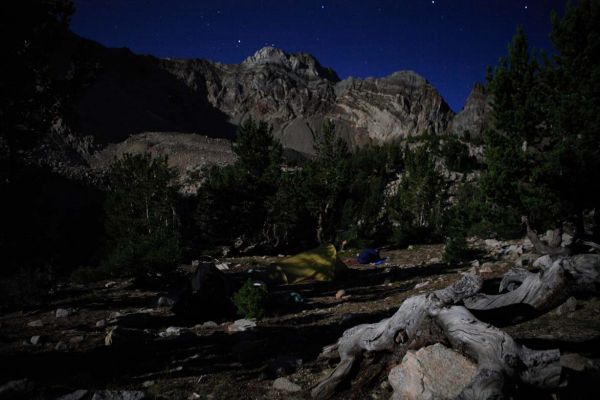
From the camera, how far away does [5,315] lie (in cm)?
941

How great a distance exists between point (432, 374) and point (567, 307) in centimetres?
413

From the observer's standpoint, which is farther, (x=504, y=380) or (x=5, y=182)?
(x=5, y=182)

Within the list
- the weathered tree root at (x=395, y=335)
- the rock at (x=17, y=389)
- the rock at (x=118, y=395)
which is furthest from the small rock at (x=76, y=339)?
the weathered tree root at (x=395, y=335)

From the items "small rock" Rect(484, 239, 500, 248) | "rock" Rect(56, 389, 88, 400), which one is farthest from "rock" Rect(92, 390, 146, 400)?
"small rock" Rect(484, 239, 500, 248)

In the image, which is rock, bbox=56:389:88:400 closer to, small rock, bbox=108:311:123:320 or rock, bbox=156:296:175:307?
small rock, bbox=108:311:123:320

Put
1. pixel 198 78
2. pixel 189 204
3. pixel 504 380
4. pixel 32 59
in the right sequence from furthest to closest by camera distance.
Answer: pixel 198 78, pixel 189 204, pixel 32 59, pixel 504 380

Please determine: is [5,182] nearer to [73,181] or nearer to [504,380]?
[504,380]

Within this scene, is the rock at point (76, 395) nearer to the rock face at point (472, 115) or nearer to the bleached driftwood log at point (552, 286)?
the bleached driftwood log at point (552, 286)

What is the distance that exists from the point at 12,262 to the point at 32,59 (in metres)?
4.55

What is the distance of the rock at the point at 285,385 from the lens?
4.35 m

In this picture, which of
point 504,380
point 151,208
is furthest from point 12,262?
point 151,208

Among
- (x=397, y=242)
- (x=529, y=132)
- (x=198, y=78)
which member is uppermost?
(x=198, y=78)

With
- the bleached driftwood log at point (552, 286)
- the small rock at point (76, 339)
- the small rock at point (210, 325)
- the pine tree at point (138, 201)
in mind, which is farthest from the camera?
the pine tree at point (138, 201)

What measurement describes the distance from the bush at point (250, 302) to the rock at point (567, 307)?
19.8ft
